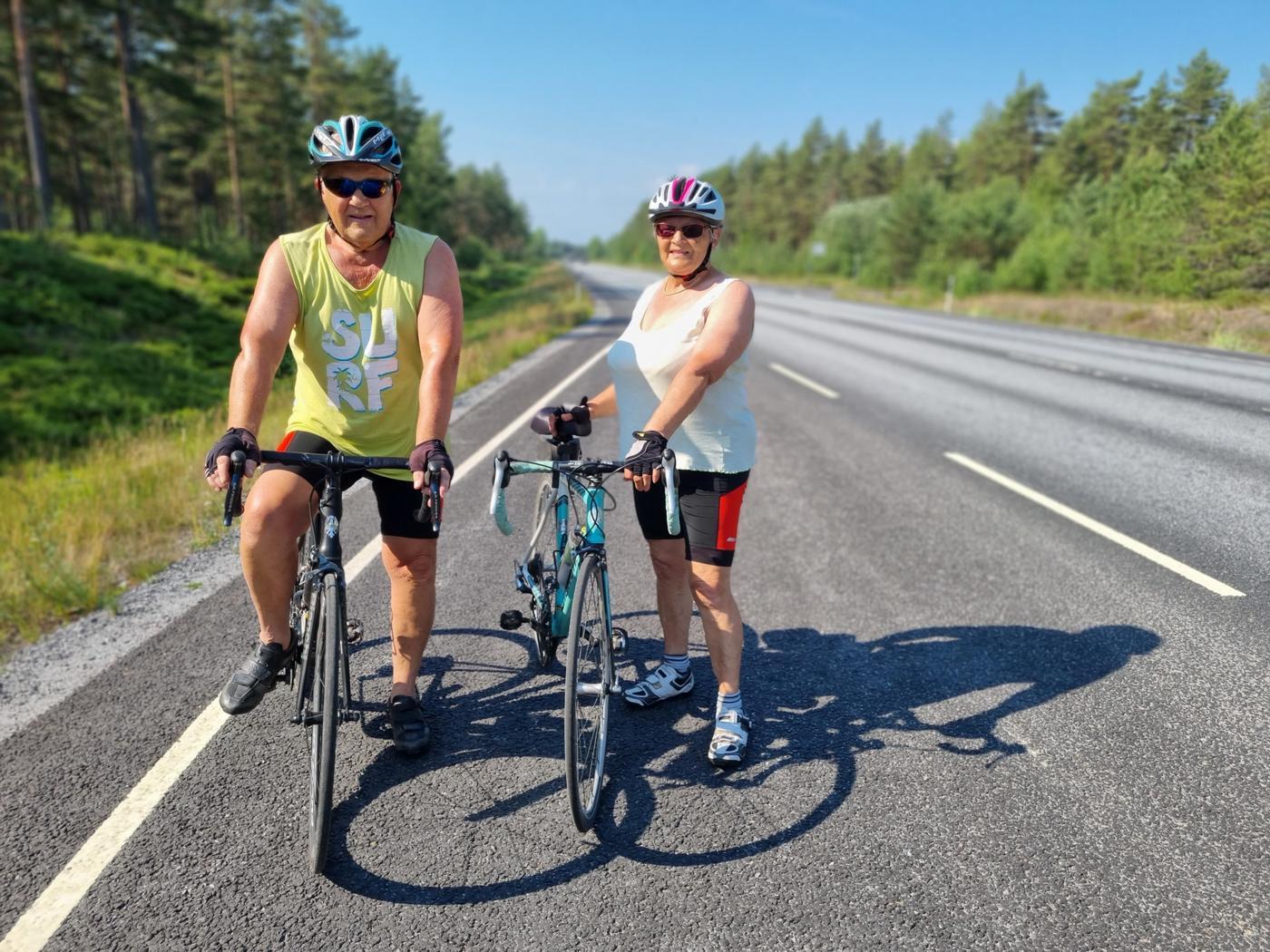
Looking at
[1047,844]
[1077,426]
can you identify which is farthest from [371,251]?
[1077,426]

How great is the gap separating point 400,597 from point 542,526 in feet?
2.02

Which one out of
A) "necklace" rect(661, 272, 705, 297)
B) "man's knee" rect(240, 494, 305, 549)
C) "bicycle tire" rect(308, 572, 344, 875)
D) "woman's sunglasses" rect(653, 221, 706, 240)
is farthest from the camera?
"necklace" rect(661, 272, 705, 297)

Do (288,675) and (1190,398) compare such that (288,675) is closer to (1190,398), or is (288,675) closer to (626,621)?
(626,621)

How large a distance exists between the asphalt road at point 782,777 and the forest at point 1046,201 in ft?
75.6

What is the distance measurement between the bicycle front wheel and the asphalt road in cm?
16

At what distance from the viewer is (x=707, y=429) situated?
2.88 m

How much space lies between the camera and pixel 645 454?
94.6 inches

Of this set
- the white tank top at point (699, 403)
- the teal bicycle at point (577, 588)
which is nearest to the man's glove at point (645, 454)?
the teal bicycle at point (577, 588)

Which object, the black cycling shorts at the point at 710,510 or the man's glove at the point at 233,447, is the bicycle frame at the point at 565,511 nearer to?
the black cycling shorts at the point at 710,510

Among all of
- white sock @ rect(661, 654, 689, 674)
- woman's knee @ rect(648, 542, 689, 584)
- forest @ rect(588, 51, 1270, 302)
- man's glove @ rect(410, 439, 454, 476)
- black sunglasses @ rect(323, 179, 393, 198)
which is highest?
forest @ rect(588, 51, 1270, 302)

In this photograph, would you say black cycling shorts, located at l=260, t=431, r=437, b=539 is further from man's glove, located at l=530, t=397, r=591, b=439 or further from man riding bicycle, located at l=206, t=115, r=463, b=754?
man's glove, located at l=530, t=397, r=591, b=439

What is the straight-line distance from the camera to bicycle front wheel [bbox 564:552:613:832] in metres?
2.38

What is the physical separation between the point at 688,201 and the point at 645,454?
Answer: 98 centimetres

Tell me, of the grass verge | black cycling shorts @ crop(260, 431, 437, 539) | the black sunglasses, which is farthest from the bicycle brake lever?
the grass verge
